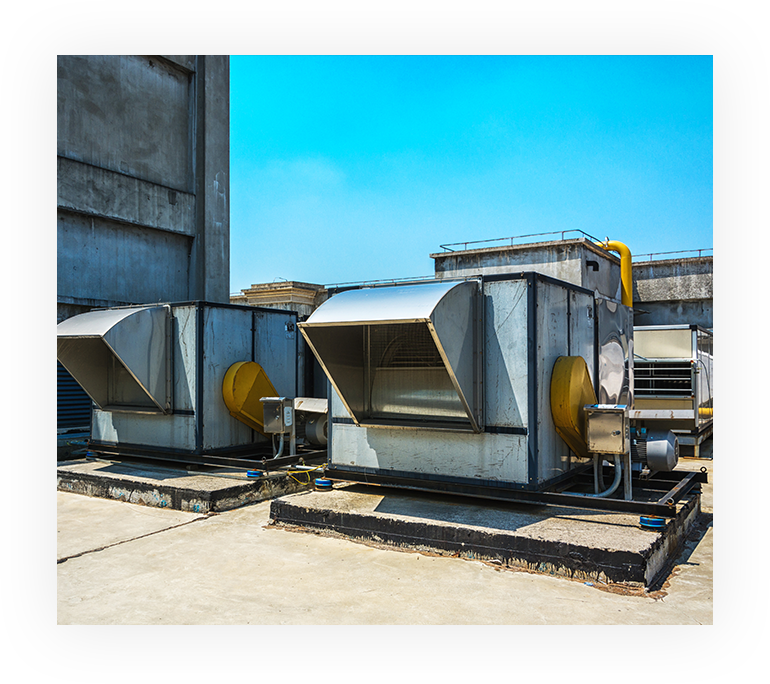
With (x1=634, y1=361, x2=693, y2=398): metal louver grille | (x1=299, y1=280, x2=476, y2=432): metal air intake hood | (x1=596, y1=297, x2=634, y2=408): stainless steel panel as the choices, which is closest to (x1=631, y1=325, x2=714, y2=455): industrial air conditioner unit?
(x1=634, y1=361, x2=693, y2=398): metal louver grille

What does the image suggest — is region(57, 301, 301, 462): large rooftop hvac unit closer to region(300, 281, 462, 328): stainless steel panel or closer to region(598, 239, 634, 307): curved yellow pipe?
region(300, 281, 462, 328): stainless steel panel

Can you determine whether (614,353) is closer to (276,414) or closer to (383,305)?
(383,305)

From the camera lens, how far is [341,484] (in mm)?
8641

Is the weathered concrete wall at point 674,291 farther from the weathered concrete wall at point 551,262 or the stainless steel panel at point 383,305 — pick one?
the stainless steel panel at point 383,305

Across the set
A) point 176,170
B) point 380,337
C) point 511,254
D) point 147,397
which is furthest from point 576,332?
point 511,254

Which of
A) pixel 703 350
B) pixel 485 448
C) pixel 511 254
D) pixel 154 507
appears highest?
pixel 511 254

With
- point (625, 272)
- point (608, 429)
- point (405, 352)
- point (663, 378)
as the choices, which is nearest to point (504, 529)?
point (608, 429)

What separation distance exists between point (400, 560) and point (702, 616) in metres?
2.52

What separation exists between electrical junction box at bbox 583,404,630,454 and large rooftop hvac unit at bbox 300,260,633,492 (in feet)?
1.47

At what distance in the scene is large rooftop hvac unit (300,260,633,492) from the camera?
21.0ft

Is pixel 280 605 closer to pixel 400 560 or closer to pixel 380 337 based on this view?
pixel 400 560

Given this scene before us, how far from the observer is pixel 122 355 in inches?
354

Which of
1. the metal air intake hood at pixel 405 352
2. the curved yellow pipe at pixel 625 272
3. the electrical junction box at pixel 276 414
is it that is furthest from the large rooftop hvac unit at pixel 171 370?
the curved yellow pipe at pixel 625 272

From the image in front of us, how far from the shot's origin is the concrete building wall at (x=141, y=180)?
1411 centimetres
